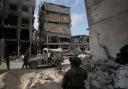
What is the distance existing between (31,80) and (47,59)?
4.90 meters

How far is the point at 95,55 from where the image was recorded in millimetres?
13984

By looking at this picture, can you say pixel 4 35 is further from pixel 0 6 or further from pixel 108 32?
pixel 108 32

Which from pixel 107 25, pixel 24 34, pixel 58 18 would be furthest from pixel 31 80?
pixel 58 18

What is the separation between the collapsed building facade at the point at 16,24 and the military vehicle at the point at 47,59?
1629 centimetres

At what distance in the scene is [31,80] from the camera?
16.8 metres

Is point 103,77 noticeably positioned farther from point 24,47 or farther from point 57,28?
point 57,28

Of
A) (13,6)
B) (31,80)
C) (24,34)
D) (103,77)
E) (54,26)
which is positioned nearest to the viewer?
(103,77)

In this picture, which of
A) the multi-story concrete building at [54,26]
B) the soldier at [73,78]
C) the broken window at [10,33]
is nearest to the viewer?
the soldier at [73,78]

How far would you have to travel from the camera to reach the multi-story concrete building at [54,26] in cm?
4297

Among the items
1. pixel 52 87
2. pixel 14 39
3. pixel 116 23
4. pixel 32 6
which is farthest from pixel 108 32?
pixel 32 6

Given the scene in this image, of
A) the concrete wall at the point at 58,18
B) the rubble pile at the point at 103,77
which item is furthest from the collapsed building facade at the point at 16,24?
the rubble pile at the point at 103,77

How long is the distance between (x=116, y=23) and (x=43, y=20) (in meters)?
33.8

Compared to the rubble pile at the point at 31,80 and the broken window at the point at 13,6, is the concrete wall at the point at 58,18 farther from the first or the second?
the rubble pile at the point at 31,80

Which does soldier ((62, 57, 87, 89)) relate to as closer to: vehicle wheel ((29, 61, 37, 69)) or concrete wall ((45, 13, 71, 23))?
vehicle wheel ((29, 61, 37, 69))
